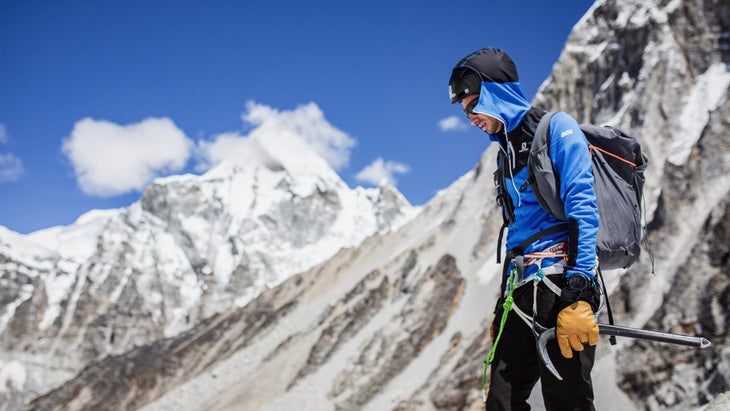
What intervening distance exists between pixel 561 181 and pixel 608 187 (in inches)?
14.6

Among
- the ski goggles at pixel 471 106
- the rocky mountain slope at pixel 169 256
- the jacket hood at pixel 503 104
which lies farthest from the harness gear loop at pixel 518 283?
the rocky mountain slope at pixel 169 256

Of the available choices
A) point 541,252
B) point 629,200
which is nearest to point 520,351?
point 541,252

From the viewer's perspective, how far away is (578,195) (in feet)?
11.4

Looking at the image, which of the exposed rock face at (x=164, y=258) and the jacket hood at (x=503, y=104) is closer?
the jacket hood at (x=503, y=104)

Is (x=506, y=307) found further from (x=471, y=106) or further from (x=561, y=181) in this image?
(x=471, y=106)

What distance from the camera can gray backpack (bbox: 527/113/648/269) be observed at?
3621mm

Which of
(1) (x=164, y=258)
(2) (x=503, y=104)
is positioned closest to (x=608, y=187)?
(2) (x=503, y=104)

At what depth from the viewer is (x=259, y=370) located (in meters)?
37.9

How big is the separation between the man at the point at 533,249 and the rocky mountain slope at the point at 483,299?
8.20 metres

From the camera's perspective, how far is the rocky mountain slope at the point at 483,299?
43.2ft

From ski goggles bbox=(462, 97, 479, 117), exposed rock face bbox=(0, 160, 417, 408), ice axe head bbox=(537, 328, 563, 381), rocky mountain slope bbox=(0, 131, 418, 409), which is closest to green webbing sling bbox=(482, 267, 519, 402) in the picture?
ice axe head bbox=(537, 328, 563, 381)

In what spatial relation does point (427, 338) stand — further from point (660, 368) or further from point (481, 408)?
point (660, 368)

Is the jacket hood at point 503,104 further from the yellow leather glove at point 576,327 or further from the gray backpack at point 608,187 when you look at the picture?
the yellow leather glove at point 576,327

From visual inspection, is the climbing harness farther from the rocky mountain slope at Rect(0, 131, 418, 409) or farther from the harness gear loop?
the rocky mountain slope at Rect(0, 131, 418, 409)
